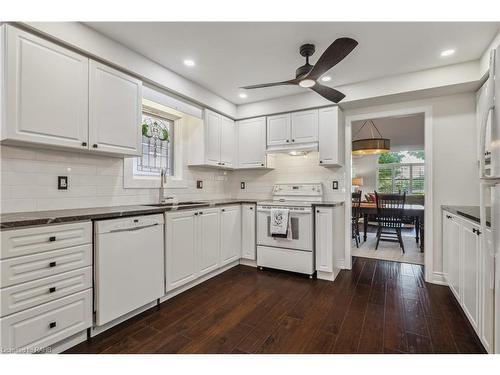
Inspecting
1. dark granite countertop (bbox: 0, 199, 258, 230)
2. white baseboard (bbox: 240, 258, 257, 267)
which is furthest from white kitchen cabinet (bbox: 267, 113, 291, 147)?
dark granite countertop (bbox: 0, 199, 258, 230)

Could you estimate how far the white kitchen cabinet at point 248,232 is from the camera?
352 cm

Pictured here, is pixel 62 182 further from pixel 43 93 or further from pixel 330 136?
pixel 330 136

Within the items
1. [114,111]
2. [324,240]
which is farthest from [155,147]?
[324,240]

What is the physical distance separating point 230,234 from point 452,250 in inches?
97.7

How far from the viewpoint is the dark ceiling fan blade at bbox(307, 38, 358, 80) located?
168cm

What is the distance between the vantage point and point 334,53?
5.98ft

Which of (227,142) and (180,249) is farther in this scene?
(227,142)

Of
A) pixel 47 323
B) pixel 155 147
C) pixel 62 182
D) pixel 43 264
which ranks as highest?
pixel 155 147

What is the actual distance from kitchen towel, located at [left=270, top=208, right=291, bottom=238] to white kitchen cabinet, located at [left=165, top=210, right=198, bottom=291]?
106 centimetres

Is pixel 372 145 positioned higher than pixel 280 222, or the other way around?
pixel 372 145

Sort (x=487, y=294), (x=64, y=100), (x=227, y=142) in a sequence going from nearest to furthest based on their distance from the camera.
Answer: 1. (x=487, y=294)
2. (x=64, y=100)
3. (x=227, y=142)

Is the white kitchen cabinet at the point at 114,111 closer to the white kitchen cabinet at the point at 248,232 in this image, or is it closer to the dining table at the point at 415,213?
the white kitchen cabinet at the point at 248,232
